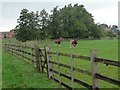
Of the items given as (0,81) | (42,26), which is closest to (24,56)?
(0,81)

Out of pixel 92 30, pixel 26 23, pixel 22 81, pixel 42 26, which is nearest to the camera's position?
pixel 22 81

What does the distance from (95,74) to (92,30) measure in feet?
393

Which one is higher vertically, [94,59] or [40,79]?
[94,59]

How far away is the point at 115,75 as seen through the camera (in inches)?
515

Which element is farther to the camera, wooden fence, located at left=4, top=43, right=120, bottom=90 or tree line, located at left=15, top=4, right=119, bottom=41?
tree line, located at left=15, top=4, right=119, bottom=41

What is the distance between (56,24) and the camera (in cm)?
11512

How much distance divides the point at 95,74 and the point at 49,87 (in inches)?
111

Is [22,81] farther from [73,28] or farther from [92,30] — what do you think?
[92,30]

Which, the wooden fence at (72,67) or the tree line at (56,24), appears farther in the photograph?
the tree line at (56,24)

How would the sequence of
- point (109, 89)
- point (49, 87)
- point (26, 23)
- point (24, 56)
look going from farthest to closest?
point (26, 23)
point (24, 56)
point (49, 87)
point (109, 89)

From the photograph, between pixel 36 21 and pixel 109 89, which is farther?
pixel 36 21

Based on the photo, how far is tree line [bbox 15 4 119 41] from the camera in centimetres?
10719

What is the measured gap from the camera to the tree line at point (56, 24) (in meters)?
107

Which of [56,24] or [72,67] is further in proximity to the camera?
[56,24]
